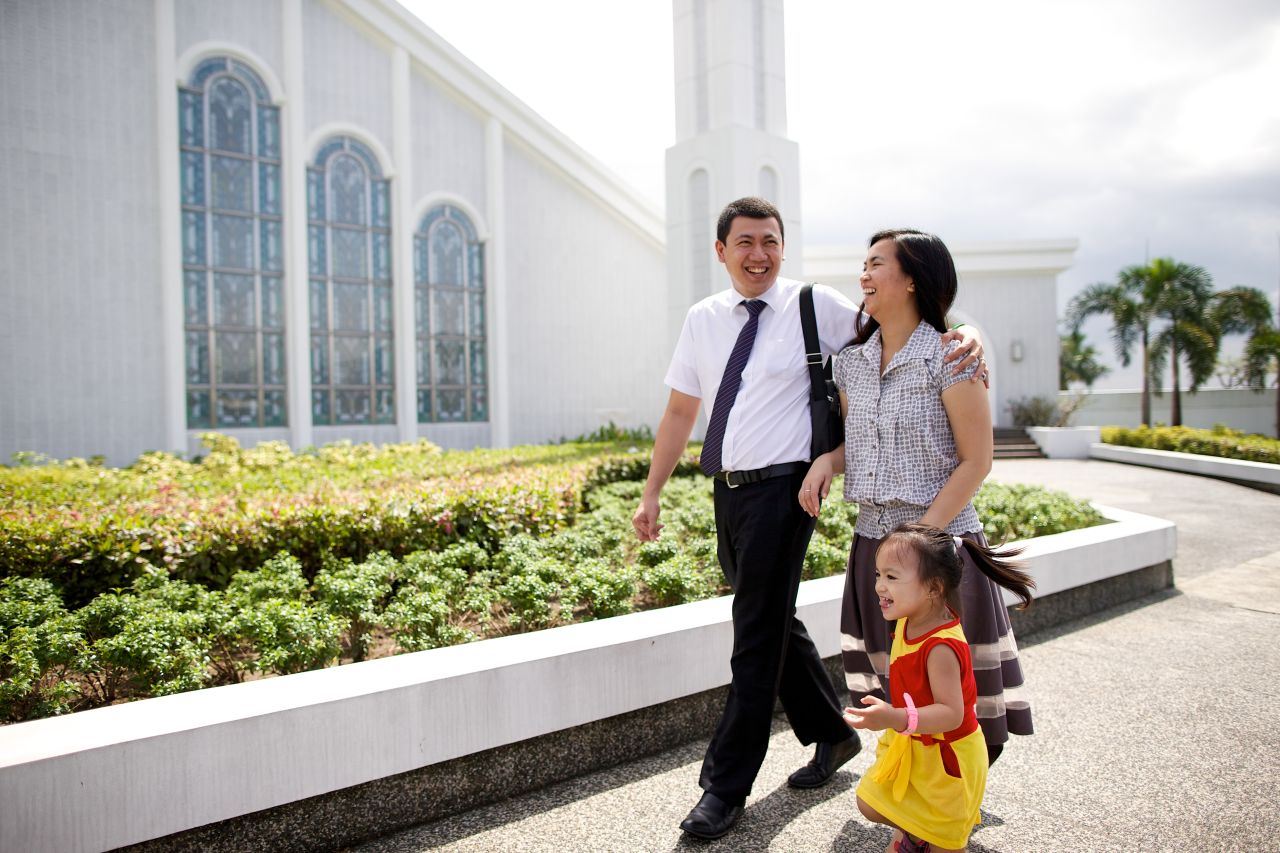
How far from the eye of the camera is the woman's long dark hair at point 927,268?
2270 millimetres

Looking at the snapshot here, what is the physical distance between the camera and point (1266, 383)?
2428cm

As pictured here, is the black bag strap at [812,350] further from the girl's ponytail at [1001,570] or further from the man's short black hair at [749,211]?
the girl's ponytail at [1001,570]

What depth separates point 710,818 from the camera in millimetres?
2412

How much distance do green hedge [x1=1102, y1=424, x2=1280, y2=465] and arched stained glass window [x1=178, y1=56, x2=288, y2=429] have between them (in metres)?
14.2

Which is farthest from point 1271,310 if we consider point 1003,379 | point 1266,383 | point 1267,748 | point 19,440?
point 19,440

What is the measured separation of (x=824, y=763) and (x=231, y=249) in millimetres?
11443

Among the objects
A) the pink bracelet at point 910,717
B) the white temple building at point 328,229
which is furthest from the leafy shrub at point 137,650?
the white temple building at point 328,229

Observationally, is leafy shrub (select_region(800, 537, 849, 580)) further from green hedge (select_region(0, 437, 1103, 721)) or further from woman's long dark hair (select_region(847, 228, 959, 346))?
woman's long dark hair (select_region(847, 228, 959, 346))

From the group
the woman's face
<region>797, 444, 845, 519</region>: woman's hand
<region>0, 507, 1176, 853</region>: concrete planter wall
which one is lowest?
<region>0, 507, 1176, 853</region>: concrete planter wall

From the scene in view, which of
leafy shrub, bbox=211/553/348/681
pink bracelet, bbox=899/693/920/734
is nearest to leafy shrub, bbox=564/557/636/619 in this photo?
leafy shrub, bbox=211/553/348/681

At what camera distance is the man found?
8.28ft

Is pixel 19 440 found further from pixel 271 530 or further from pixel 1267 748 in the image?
pixel 1267 748

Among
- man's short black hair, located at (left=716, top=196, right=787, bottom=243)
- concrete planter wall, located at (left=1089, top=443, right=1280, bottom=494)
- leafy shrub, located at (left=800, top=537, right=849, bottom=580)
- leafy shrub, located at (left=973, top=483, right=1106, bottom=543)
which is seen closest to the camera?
man's short black hair, located at (left=716, top=196, right=787, bottom=243)

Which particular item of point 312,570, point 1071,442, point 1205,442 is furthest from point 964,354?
point 1071,442
